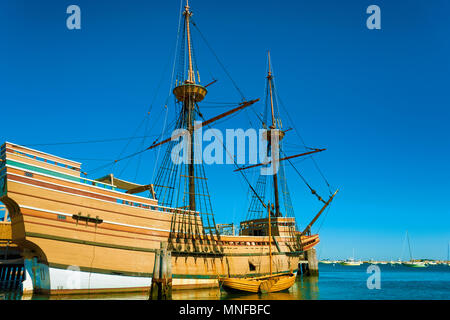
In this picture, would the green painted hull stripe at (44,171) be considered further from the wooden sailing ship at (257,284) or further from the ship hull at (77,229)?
the wooden sailing ship at (257,284)

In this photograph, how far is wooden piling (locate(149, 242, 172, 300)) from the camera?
19922 mm

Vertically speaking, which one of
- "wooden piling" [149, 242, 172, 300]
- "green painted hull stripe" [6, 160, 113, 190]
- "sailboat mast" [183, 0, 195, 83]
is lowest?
"wooden piling" [149, 242, 172, 300]

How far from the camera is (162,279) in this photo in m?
20.3

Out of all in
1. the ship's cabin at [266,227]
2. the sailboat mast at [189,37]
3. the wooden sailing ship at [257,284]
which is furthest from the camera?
the ship's cabin at [266,227]

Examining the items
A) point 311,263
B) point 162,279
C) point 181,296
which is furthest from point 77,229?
point 311,263

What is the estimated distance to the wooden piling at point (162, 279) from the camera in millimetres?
19922

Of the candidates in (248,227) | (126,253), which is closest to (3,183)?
(126,253)

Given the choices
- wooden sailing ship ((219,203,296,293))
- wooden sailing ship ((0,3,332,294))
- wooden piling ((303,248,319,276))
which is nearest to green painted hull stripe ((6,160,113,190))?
wooden sailing ship ((0,3,332,294))

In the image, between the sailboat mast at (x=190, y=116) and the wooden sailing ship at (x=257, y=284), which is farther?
the sailboat mast at (x=190, y=116)

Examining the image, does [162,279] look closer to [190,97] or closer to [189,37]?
[190,97]

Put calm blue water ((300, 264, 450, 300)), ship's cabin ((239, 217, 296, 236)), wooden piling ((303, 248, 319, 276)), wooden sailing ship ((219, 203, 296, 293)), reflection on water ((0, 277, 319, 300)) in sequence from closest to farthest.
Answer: reflection on water ((0, 277, 319, 300)) → wooden sailing ship ((219, 203, 296, 293)) → calm blue water ((300, 264, 450, 300)) → ship's cabin ((239, 217, 296, 236)) → wooden piling ((303, 248, 319, 276))

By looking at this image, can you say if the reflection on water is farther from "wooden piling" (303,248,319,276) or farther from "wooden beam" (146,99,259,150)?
"wooden piling" (303,248,319,276)

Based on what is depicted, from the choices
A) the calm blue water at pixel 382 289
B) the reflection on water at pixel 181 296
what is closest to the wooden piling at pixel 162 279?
the reflection on water at pixel 181 296

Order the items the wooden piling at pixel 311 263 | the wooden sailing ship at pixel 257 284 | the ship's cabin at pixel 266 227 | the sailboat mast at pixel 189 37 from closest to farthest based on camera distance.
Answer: the wooden sailing ship at pixel 257 284
the sailboat mast at pixel 189 37
the ship's cabin at pixel 266 227
the wooden piling at pixel 311 263
